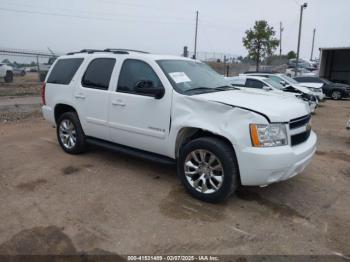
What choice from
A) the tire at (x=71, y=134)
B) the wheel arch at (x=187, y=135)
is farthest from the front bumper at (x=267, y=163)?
the tire at (x=71, y=134)

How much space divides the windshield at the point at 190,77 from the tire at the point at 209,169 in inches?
31.7

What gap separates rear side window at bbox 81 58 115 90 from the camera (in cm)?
501

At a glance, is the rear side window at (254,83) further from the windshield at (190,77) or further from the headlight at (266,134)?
the headlight at (266,134)

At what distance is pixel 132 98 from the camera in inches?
180

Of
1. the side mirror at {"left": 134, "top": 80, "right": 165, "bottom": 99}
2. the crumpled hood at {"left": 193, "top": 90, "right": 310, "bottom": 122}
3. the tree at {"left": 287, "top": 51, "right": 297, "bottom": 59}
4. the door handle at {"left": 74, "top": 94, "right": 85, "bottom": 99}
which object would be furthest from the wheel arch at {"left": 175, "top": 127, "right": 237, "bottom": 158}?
the tree at {"left": 287, "top": 51, "right": 297, "bottom": 59}

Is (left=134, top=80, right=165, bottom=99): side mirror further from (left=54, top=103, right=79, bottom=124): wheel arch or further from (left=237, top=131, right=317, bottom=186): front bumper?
(left=54, top=103, right=79, bottom=124): wheel arch

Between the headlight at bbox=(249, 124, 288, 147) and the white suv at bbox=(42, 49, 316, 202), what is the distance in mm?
11

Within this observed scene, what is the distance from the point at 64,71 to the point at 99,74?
42.7 inches

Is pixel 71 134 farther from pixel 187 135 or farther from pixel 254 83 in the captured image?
pixel 254 83

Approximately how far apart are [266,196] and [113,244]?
7.14ft

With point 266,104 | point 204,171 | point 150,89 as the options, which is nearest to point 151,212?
point 204,171

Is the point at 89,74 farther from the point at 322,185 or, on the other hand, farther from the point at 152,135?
the point at 322,185

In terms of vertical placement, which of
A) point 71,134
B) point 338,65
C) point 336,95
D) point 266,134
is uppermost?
point 338,65

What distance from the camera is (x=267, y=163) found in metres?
3.51
